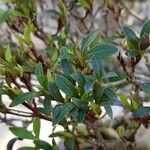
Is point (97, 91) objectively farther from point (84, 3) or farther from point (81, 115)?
point (84, 3)

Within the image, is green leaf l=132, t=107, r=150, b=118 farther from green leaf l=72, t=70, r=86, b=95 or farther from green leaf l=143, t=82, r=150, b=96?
green leaf l=72, t=70, r=86, b=95

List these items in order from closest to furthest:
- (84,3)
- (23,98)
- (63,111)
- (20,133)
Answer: (63,111), (23,98), (20,133), (84,3)

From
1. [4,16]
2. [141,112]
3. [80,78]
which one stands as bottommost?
[141,112]

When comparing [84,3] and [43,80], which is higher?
[84,3]

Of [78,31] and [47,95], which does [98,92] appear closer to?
[47,95]

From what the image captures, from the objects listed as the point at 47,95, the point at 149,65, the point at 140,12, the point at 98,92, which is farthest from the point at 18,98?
the point at 140,12

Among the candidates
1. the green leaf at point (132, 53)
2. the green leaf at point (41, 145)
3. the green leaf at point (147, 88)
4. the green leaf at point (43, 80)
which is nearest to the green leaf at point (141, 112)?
the green leaf at point (147, 88)

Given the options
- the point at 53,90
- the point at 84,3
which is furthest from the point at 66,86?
the point at 84,3
